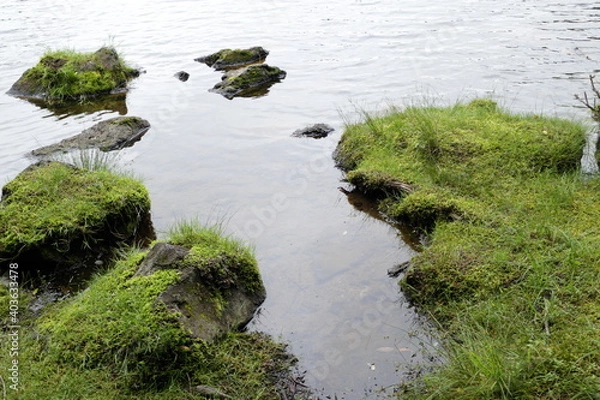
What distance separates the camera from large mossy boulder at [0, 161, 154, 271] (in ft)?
19.0

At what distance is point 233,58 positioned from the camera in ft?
46.9

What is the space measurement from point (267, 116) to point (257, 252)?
16.2 ft

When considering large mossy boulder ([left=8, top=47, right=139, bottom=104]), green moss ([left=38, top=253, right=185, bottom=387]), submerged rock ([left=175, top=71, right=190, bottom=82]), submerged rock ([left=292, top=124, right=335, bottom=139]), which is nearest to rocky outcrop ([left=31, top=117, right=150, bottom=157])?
large mossy boulder ([left=8, top=47, right=139, bottom=104])

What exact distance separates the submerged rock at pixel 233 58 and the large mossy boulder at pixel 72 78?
229cm

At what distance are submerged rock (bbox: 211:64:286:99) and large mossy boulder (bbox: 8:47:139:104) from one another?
2.51 m

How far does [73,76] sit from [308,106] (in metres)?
5.58

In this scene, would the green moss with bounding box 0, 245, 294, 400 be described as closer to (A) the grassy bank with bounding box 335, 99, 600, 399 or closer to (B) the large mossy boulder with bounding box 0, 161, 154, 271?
(B) the large mossy boulder with bounding box 0, 161, 154, 271

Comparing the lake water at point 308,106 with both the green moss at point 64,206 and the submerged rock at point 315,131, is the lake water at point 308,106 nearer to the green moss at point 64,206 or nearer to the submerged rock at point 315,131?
the submerged rock at point 315,131

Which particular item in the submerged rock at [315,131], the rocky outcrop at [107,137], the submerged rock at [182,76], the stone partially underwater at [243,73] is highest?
the submerged rock at [315,131]

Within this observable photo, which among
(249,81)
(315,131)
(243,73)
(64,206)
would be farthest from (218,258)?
(243,73)

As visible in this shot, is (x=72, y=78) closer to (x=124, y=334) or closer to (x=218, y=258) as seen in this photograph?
(x=218, y=258)

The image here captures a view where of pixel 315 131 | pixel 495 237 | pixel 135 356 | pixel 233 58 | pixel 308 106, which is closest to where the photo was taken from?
pixel 135 356

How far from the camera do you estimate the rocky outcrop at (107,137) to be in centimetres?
917

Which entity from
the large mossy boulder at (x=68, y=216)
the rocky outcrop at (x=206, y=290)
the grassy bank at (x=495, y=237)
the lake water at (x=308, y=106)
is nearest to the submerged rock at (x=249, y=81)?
the lake water at (x=308, y=106)
